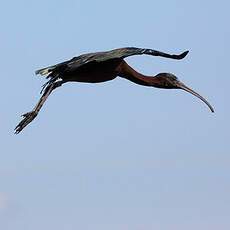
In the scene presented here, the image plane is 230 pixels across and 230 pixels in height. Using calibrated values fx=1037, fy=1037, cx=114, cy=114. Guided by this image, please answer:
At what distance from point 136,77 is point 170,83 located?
5.38 feet

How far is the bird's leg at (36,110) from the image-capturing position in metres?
27.7

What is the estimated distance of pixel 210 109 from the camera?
1142 inches

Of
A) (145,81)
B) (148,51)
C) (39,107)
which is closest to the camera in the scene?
(148,51)

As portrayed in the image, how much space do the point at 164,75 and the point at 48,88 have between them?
4129 millimetres

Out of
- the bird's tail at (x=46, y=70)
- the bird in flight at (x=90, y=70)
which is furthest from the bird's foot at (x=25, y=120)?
the bird's tail at (x=46, y=70)

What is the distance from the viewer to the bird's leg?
27.7 metres

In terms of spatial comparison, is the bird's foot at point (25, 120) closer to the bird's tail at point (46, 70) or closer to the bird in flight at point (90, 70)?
the bird in flight at point (90, 70)

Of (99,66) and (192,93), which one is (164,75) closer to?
(192,93)

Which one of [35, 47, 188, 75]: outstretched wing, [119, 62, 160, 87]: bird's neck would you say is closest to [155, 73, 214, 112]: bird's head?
[119, 62, 160, 87]: bird's neck

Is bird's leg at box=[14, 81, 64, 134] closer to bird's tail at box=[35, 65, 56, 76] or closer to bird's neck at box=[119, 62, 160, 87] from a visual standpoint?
bird's tail at box=[35, 65, 56, 76]

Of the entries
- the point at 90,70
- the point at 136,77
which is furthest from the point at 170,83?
the point at 90,70

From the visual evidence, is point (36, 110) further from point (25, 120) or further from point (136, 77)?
point (136, 77)

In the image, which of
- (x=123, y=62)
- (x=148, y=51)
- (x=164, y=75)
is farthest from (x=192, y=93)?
(x=148, y=51)

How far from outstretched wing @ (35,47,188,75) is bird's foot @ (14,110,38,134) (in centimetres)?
126
